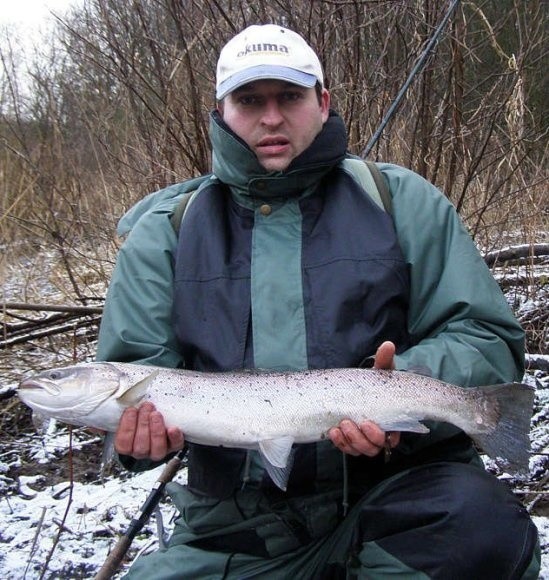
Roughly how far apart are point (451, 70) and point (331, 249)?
8.14 feet

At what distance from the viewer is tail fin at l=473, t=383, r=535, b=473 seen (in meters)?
2.17

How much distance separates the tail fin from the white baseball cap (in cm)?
127

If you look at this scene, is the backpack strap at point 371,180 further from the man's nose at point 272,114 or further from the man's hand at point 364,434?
the man's hand at point 364,434

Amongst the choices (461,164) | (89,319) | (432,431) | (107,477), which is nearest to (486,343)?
(432,431)

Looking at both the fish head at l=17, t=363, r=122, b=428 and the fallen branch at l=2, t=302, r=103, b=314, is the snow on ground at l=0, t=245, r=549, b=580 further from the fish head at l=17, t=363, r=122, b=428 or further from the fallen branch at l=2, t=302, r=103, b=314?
the fish head at l=17, t=363, r=122, b=428

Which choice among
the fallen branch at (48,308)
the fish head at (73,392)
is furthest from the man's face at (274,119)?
the fallen branch at (48,308)

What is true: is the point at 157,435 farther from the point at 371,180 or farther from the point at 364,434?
the point at 371,180

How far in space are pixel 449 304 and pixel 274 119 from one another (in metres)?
0.90

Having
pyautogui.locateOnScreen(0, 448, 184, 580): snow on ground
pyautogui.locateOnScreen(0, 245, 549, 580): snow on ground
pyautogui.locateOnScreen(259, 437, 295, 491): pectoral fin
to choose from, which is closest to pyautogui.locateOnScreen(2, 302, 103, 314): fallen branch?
pyautogui.locateOnScreen(0, 245, 549, 580): snow on ground

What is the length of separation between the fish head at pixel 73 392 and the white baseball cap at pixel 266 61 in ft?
3.60

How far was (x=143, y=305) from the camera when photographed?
248cm

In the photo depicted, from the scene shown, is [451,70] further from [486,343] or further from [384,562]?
[384,562]

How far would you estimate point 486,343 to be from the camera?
7.57 ft

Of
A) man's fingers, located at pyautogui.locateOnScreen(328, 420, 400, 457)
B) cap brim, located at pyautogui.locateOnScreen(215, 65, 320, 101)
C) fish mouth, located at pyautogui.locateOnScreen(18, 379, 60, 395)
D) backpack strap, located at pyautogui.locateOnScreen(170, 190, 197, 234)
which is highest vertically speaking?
cap brim, located at pyautogui.locateOnScreen(215, 65, 320, 101)
